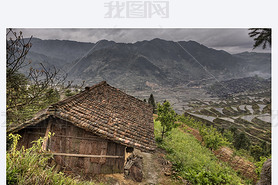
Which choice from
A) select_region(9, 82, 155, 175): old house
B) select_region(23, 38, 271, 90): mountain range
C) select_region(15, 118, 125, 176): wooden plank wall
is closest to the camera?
select_region(9, 82, 155, 175): old house

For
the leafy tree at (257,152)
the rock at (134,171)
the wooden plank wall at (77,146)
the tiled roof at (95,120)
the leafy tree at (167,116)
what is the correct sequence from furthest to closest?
the leafy tree at (257,152) → the leafy tree at (167,116) → the rock at (134,171) → the wooden plank wall at (77,146) → the tiled roof at (95,120)

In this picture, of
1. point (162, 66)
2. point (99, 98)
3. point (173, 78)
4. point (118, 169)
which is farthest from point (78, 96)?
point (173, 78)

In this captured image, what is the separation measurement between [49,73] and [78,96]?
2233mm

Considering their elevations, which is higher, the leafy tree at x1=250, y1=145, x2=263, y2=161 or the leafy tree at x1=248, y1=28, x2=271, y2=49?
the leafy tree at x1=248, y1=28, x2=271, y2=49

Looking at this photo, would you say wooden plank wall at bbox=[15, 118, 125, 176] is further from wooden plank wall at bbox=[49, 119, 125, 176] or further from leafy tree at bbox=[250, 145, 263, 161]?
leafy tree at bbox=[250, 145, 263, 161]

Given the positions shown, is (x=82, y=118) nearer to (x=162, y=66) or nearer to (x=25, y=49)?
(x=25, y=49)

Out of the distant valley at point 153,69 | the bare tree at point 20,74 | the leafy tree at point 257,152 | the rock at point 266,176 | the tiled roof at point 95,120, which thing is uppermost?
the distant valley at point 153,69

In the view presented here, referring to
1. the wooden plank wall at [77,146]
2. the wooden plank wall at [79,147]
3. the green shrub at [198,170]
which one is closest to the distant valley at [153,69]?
the green shrub at [198,170]

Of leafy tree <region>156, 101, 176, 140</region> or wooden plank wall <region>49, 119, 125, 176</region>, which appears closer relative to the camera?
wooden plank wall <region>49, 119, 125, 176</region>

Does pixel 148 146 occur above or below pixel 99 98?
below

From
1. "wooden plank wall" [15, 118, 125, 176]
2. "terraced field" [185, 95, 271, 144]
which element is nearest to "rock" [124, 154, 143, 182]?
"wooden plank wall" [15, 118, 125, 176]

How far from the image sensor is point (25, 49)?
2.87m

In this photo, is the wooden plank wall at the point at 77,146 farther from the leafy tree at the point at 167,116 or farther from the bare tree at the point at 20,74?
the leafy tree at the point at 167,116
